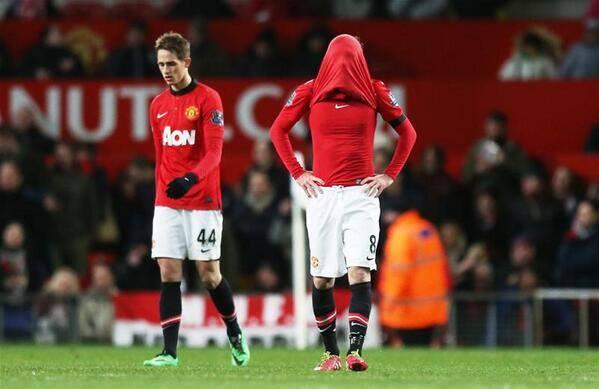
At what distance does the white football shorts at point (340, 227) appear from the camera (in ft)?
39.7

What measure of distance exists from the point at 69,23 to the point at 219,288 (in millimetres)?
10635

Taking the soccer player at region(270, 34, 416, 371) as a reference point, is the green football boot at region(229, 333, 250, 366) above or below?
below

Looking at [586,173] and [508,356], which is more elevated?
[586,173]

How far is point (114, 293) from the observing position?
1934 centimetres

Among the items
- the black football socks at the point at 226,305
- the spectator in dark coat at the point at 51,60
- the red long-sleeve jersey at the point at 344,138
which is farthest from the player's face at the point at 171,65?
the spectator in dark coat at the point at 51,60

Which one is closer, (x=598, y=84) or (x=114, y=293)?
(x=114, y=293)

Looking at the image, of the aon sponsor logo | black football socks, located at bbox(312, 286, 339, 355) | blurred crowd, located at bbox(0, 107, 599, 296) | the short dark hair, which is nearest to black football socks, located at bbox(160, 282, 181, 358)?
the aon sponsor logo

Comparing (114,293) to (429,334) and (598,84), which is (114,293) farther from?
(598,84)

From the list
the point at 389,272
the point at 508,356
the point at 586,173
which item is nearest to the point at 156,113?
the point at 508,356

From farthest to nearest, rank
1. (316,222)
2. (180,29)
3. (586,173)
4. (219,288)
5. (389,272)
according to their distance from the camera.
A: (180,29) < (586,173) < (389,272) < (219,288) < (316,222)

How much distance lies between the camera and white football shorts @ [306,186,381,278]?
Result: 1211cm

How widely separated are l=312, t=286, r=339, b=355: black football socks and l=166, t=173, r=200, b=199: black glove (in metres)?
1.09

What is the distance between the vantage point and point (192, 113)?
1282 cm

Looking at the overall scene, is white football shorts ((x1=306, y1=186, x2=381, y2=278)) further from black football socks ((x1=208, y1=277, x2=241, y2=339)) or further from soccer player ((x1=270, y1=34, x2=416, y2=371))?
black football socks ((x1=208, y1=277, x2=241, y2=339))
